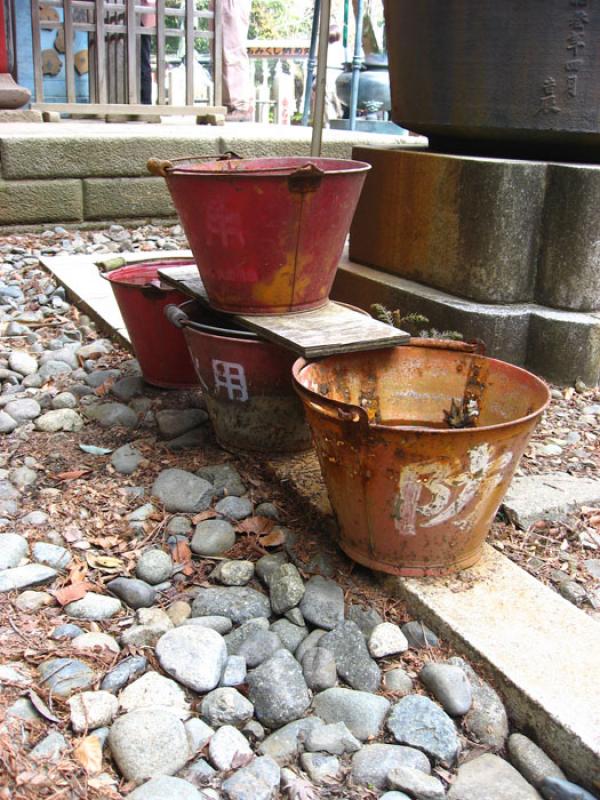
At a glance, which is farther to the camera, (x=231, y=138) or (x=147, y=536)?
(x=231, y=138)

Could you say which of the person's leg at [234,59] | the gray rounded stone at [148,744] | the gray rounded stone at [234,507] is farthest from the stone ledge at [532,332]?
the person's leg at [234,59]

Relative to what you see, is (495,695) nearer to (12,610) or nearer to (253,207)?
(12,610)

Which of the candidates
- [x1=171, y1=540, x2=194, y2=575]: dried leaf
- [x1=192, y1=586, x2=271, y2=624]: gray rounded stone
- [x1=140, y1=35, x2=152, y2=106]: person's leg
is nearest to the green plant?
[x1=171, y1=540, x2=194, y2=575]: dried leaf

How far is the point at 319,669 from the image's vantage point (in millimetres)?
1940

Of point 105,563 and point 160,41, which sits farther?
point 160,41

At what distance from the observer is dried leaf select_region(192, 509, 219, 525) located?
250cm

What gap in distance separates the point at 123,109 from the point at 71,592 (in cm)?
607

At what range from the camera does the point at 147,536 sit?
2.43 metres

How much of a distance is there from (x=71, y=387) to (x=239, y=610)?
164cm

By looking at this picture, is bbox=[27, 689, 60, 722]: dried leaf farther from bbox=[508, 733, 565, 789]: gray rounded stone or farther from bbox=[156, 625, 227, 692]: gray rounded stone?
bbox=[508, 733, 565, 789]: gray rounded stone

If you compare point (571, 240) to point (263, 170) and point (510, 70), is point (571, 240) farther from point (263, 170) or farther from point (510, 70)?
point (263, 170)

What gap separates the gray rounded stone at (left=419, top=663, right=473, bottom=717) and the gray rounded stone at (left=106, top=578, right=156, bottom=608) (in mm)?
688

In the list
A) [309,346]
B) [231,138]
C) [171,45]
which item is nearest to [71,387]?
[309,346]

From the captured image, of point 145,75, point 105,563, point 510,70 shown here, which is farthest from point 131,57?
point 105,563
